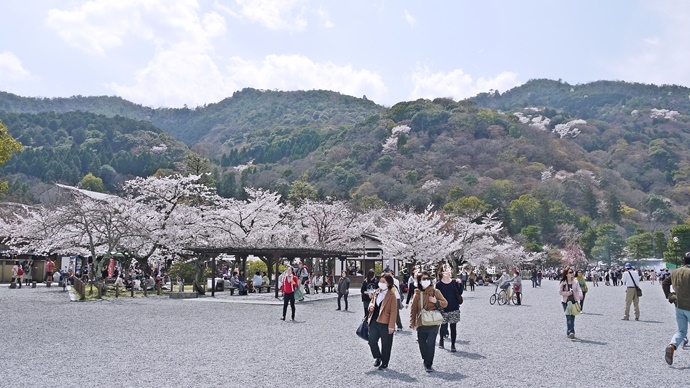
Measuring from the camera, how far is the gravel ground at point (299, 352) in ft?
24.4

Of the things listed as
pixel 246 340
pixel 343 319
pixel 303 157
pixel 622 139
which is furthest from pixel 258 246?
pixel 622 139

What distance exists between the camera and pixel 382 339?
8.26 metres

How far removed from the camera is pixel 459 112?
136 metres

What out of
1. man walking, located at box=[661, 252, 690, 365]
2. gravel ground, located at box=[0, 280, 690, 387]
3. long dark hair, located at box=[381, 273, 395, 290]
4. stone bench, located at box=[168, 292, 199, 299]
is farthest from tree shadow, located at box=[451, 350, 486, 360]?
stone bench, located at box=[168, 292, 199, 299]

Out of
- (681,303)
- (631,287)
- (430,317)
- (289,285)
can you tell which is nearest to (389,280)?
(430,317)

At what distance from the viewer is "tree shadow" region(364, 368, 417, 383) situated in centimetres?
752

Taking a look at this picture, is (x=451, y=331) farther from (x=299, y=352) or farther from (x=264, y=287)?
(x=264, y=287)

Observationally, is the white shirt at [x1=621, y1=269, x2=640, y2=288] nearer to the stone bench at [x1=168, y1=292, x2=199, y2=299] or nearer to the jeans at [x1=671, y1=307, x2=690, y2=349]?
the jeans at [x1=671, y1=307, x2=690, y2=349]

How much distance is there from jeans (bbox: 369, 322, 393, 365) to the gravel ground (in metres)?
0.23

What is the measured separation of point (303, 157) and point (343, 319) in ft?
390

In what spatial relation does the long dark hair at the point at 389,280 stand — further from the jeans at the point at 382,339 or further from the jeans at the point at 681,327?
the jeans at the point at 681,327

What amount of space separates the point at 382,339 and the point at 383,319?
282 mm

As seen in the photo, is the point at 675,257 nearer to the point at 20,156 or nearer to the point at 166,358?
the point at 166,358

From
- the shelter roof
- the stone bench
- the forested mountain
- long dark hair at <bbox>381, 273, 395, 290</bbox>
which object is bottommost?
the stone bench
